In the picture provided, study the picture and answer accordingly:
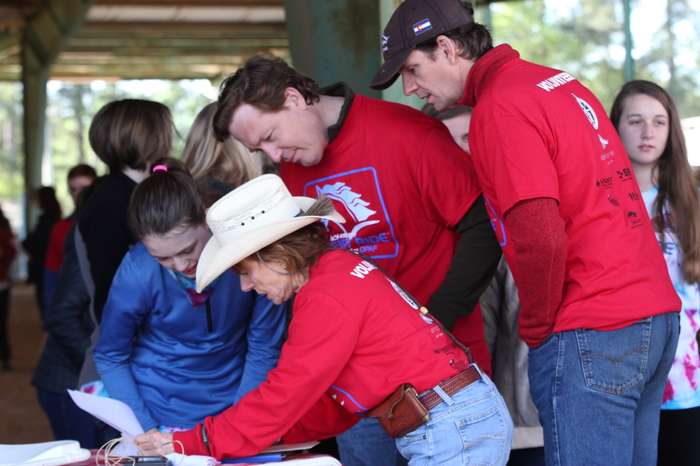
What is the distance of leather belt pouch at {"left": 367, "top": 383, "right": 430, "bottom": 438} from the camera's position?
2477mm

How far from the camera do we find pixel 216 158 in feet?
12.0

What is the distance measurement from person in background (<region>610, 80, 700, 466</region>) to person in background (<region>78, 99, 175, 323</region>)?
5.10 ft

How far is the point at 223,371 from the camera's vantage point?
3203 millimetres

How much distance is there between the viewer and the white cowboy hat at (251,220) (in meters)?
2.52

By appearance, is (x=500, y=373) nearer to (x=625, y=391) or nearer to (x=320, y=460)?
(x=625, y=391)

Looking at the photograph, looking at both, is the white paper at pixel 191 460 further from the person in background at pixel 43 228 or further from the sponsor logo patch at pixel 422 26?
the person in background at pixel 43 228

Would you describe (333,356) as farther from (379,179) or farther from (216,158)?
(216,158)

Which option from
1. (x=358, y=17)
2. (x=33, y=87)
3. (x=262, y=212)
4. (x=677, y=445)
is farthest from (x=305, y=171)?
(x=33, y=87)

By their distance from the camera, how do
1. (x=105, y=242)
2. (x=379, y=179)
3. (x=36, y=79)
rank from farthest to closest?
1. (x=36, y=79)
2. (x=105, y=242)
3. (x=379, y=179)

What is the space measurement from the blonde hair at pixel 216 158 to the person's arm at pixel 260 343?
0.57m

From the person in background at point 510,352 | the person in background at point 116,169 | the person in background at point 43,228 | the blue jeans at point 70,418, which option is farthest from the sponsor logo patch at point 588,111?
the person in background at point 43,228

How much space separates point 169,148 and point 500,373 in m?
1.30

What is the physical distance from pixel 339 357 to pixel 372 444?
0.57 m

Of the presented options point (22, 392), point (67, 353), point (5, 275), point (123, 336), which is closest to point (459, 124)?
point (123, 336)
